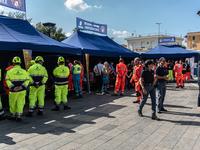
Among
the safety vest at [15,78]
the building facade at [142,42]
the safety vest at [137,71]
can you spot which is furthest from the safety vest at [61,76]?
the building facade at [142,42]

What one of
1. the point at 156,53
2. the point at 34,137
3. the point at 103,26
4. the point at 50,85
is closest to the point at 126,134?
the point at 34,137

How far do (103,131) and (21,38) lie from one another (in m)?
5.16

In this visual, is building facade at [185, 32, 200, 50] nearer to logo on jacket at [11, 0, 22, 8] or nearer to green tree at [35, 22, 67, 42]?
green tree at [35, 22, 67, 42]

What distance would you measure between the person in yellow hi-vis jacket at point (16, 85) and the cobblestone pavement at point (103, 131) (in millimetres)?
462

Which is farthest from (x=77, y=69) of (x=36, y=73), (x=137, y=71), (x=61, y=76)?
(x=36, y=73)

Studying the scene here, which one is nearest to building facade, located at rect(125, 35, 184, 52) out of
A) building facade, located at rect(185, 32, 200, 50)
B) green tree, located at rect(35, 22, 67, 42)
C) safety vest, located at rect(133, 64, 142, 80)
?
building facade, located at rect(185, 32, 200, 50)

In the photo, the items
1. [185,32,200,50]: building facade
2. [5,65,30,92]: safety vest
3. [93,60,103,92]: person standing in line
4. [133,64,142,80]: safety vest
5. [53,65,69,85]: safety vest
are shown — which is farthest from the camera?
[185,32,200,50]: building facade

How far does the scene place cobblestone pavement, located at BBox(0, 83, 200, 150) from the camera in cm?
367

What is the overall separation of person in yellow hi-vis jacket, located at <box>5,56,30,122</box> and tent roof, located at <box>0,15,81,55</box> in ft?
5.42

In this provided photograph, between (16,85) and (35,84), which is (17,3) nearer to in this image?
(35,84)

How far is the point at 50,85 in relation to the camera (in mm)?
9438

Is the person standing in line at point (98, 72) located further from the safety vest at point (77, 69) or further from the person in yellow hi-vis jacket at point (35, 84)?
the person in yellow hi-vis jacket at point (35, 84)

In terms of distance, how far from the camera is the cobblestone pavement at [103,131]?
12.0 ft

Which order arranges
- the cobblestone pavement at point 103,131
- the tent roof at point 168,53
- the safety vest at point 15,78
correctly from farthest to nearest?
the tent roof at point 168,53, the safety vest at point 15,78, the cobblestone pavement at point 103,131
